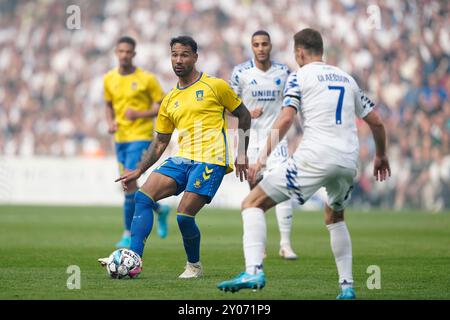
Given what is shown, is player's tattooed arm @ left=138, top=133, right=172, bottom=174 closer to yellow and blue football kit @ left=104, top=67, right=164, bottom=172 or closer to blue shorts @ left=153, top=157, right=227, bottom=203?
blue shorts @ left=153, top=157, right=227, bottom=203

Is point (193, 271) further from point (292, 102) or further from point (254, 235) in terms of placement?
point (292, 102)

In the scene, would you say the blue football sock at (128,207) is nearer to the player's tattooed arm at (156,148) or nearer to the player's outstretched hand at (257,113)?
the player's outstretched hand at (257,113)

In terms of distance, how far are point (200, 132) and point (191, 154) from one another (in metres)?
0.26

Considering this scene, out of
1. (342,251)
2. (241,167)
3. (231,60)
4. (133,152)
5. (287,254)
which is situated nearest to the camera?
(342,251)

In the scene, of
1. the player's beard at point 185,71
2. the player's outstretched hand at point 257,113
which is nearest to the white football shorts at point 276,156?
the player's outstretched hand at point 257,113

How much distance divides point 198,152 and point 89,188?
17.3 meters

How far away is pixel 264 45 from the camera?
13.0 meters

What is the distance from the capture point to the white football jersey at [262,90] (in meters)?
13.0

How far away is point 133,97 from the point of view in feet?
47.2

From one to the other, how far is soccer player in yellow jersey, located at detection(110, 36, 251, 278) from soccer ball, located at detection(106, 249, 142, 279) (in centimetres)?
21

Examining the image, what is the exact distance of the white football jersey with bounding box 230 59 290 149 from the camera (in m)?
13.0

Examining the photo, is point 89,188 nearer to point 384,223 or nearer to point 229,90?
point 384,223

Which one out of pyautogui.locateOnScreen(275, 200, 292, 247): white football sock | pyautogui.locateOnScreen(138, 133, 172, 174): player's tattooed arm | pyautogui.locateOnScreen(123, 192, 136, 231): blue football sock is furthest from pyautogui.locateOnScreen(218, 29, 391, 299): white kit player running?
pyautogui.locateOnScreen(123, 192, 136, 231): blue football sock

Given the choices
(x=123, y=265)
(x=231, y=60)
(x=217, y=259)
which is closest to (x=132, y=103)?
(x=217, y=259)
